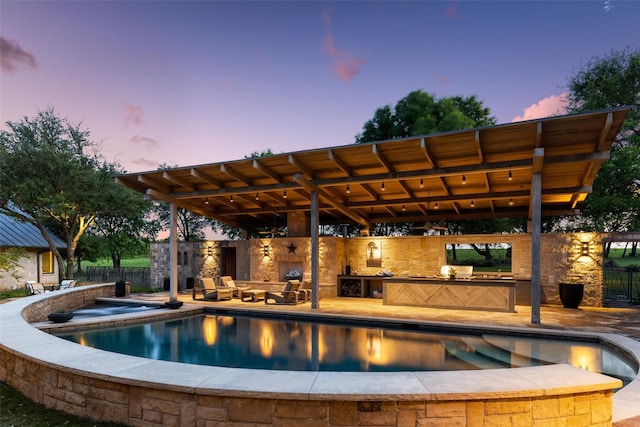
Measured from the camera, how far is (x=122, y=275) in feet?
62.1

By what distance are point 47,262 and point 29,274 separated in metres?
1.42

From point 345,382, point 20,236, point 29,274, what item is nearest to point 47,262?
point 29,274

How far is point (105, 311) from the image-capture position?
428 inches

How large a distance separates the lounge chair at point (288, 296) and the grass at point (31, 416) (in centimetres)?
781

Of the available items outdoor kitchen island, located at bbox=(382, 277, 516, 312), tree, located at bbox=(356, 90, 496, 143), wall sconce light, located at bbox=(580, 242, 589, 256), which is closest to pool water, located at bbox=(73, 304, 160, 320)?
outdoor kitchen island, located at bbox=(382, 277, 516, 312)

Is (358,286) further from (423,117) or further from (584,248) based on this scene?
(423,117)

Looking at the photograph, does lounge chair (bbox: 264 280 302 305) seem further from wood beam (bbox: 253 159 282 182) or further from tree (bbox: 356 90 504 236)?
tree (bbox: 356 90 504 236)

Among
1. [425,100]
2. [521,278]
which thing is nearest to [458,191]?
[521,278]

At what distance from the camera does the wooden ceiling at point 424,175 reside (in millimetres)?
7598

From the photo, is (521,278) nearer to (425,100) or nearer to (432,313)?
(432,313)

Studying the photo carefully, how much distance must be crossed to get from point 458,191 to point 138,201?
15.3m

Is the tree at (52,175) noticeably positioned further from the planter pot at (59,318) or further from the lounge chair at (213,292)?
the planter pot at (59,318)

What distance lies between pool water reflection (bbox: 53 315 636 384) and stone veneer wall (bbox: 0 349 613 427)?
8.40ft

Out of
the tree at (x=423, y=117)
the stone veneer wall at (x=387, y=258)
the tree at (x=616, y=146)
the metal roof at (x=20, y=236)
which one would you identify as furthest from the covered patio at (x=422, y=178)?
the metal roof at (x=20, y=236)
